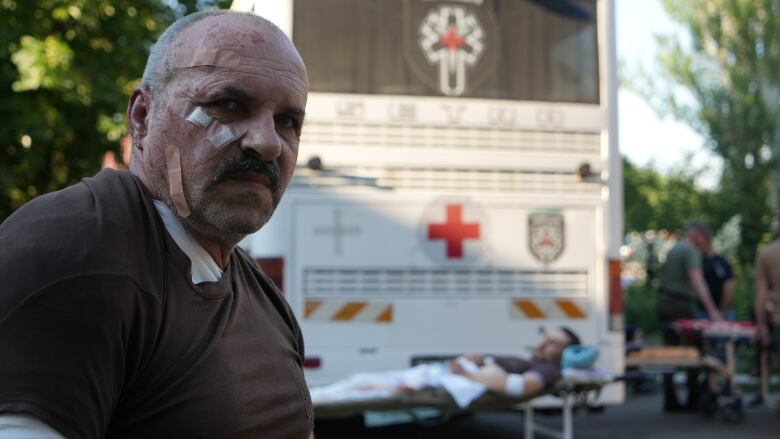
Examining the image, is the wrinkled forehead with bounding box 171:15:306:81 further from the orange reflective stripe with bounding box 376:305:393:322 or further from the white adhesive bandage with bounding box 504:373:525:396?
the orange reflective stripe with bounding box 376:305:393:322

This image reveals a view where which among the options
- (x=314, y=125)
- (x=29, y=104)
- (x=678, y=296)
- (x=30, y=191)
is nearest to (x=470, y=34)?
(x=314, y=125)

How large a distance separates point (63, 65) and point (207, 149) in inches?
379

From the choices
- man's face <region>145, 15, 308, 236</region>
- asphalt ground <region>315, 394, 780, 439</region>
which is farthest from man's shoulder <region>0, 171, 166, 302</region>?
asphalt ground <region>315, 394, 780, 439</region>

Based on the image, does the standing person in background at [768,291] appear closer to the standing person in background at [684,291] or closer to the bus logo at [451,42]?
the standing person in background at [684,291]

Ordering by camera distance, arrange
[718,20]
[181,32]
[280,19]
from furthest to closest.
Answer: [718,20], [280,19], [181,32]

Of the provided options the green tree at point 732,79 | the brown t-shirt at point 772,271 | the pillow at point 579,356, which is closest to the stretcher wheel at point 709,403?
the brown t-shirt at point 772,271

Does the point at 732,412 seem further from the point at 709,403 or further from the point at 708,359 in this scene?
the point at 708,359

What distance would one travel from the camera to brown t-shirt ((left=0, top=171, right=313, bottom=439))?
1139mm

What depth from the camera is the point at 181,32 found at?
151 centimetres

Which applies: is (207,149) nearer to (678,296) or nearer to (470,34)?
(470,34)

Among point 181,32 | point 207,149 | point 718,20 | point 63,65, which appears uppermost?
point 718,20

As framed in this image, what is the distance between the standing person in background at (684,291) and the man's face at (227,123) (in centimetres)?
796

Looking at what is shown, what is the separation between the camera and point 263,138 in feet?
4.83

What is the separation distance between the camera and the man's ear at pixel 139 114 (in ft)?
5.03
